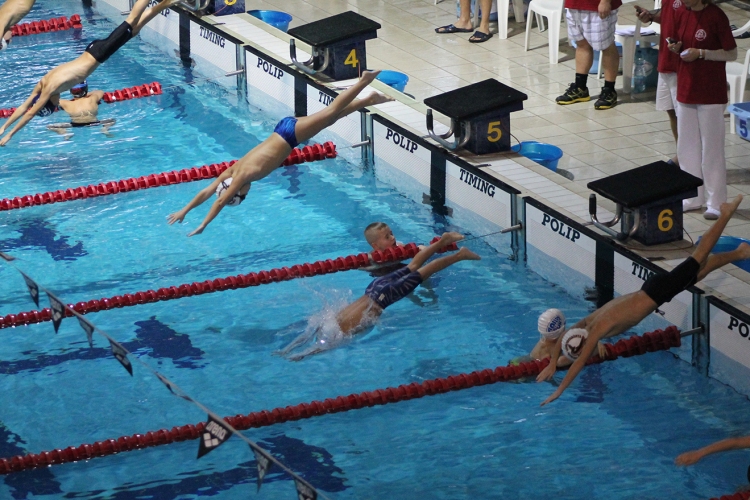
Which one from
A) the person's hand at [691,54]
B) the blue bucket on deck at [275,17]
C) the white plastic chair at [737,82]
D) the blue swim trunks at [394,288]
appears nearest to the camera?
the blue swim trunks at [394,288]

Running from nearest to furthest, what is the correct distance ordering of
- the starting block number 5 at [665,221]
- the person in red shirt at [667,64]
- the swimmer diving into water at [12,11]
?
the starting block number 5 at [665,221]
the person in red shirt at [667,64]
the swimmer diving into water at [12,11]

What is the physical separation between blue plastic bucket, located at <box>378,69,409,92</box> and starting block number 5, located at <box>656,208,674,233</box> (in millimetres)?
3535

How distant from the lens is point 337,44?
9008mm

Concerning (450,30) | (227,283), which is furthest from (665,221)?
(450,30)

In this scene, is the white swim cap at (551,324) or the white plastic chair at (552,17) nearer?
the white swim cap at (551,324)

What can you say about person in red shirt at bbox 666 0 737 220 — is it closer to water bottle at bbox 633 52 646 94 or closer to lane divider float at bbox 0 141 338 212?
water bottle at bbox 633 52 646 94

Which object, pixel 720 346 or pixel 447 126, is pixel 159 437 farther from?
pixel 447 126

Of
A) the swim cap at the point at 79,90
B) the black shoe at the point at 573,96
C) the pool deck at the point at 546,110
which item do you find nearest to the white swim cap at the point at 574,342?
the pool deck at the point at 546,110

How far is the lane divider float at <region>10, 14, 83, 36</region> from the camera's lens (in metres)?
12.3

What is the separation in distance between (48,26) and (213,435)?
32.4 feet

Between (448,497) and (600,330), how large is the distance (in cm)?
110

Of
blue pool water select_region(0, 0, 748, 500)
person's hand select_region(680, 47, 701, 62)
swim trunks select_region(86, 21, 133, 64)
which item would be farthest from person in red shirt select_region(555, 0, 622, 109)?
swim trunks select_region(86, 21, 133, 64)

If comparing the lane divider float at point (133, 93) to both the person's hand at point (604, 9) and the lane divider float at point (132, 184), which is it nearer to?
the lane divider float at point (132, 184)

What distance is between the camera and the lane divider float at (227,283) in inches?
249
